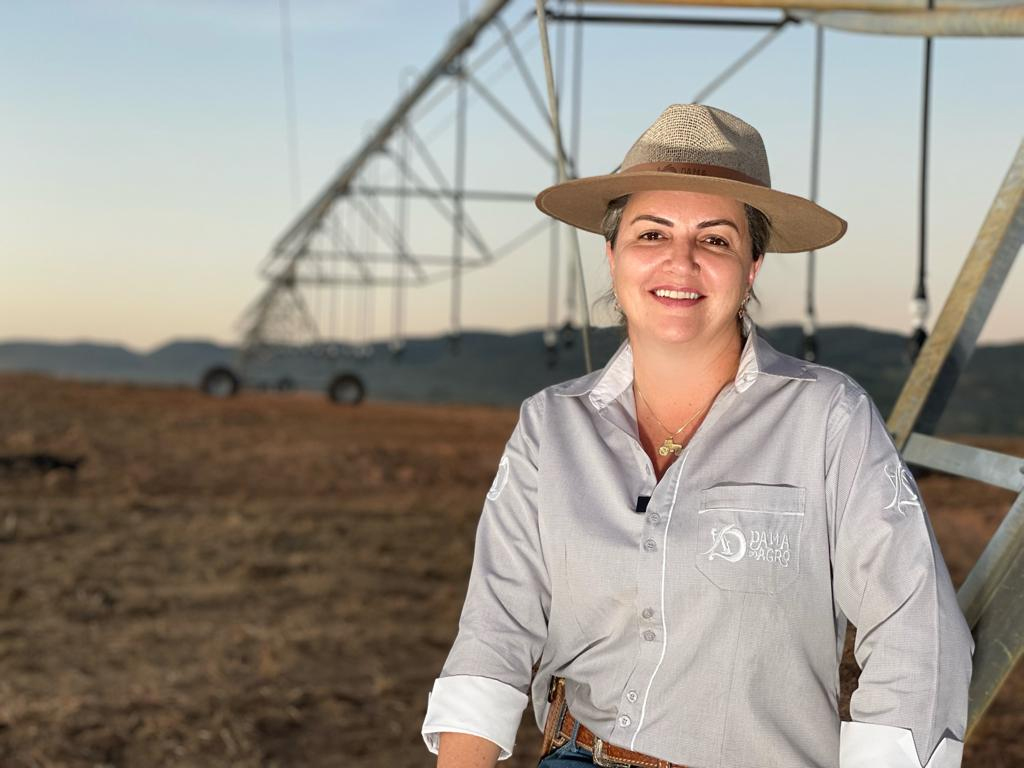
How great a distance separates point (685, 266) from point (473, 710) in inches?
28.7

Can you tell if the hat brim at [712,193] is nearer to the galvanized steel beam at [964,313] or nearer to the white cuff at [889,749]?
the galvanized steel beam at [964,313]

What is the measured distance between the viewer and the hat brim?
1.81 metres

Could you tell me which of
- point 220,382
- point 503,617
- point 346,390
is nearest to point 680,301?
point 503,617

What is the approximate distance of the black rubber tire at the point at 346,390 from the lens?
742 inches

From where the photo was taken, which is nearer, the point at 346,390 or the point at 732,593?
the point at 732,593

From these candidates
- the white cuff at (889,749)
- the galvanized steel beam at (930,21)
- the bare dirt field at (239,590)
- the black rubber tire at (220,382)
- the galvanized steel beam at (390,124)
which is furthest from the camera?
the black rubber tire at (220,382)

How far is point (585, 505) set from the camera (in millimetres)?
1832

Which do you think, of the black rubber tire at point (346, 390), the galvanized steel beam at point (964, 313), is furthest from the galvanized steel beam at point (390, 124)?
the galvanized steel beam at point (964, 313)

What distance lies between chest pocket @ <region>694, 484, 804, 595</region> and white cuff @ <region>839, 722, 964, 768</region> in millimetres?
222

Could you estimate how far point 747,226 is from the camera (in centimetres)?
190

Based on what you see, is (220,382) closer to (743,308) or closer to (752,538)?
(743,308)

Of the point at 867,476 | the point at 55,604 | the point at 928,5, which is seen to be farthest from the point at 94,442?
the point at 867,476

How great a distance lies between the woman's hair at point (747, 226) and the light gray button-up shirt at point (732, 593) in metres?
0.17

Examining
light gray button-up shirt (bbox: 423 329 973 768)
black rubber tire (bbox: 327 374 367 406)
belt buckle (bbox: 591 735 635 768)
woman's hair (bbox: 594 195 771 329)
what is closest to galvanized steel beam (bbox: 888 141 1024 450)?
woman's hair (bbox: 594 195 771 329)
